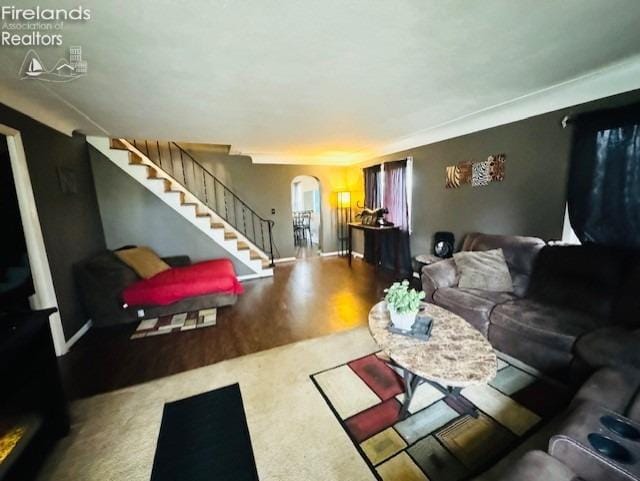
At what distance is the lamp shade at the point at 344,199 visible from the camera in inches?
241

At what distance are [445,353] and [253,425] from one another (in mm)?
1341

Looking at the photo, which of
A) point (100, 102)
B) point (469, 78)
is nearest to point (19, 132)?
point (100, 102)

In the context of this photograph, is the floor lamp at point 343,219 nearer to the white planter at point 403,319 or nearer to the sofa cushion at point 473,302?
the sofa cushion at point 473,302

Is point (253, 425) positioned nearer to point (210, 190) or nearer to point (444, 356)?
point (444, 356)

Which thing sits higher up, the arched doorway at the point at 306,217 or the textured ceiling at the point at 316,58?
the textured ceiling at the point at 316,58

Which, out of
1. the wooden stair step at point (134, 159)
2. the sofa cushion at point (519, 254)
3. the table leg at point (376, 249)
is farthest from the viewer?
the table leg at point (376, 249)

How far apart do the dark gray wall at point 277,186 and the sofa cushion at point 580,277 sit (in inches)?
180

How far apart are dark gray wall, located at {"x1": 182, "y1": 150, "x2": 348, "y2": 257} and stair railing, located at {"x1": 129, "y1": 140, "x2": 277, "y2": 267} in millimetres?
147

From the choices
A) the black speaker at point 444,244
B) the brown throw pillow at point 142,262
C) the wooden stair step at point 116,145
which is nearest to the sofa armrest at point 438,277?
the black speaker at point 444,244

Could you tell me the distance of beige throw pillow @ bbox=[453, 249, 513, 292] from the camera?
8.39 ft

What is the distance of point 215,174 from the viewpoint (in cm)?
529

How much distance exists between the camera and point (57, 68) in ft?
5.93

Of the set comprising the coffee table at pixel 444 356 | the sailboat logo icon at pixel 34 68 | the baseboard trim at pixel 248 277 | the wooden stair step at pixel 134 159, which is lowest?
the baseboard trim at pixel 248 277

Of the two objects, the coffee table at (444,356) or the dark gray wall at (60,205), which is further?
the dark gray wall at (60,205)
